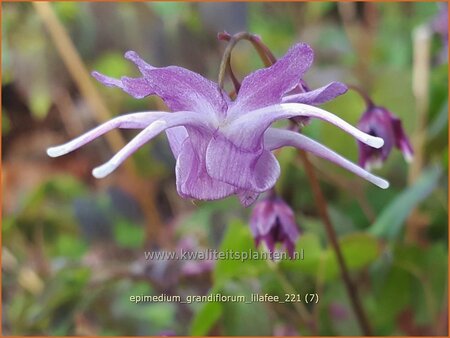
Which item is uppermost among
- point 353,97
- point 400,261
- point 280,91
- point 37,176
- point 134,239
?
point 280,91

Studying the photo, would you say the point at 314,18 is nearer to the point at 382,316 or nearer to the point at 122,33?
the point at 122,33

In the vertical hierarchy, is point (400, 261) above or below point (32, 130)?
above

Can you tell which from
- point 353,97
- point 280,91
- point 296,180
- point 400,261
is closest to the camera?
point 280,91

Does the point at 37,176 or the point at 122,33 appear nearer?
the point at 122,33

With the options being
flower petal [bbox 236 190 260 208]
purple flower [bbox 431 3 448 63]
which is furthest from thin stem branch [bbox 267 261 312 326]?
purple flower [bbox 431 3 448 63]

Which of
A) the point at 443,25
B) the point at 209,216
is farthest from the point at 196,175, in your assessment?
the point at 443,25

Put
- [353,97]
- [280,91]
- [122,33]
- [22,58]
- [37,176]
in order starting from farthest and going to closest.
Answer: [37,176] → [122,33] → [22,58] → [353,97] → [280,91]

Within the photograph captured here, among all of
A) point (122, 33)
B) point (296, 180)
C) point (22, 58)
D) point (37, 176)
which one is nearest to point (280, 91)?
point (296, 180)
